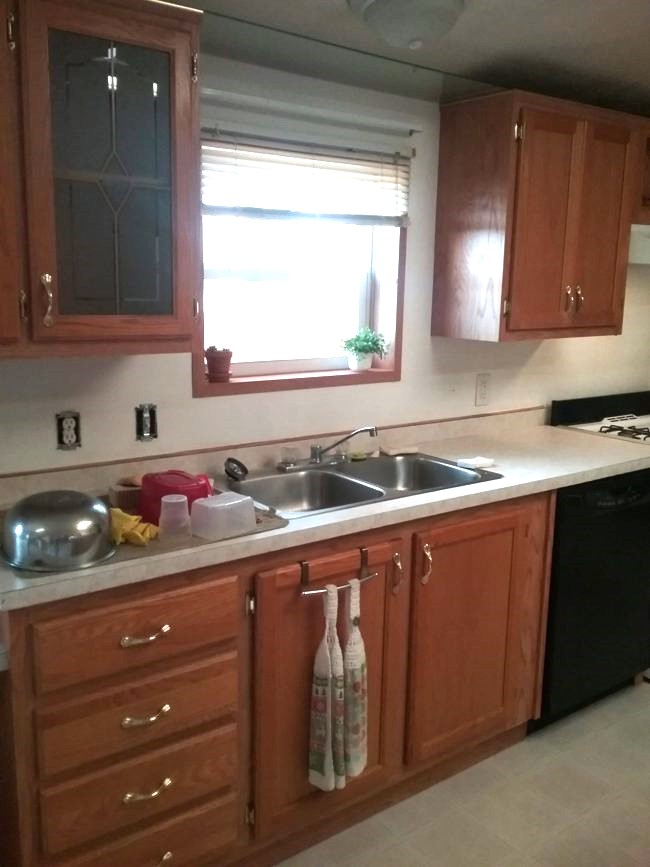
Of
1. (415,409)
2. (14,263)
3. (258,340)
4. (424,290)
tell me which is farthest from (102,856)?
(424,290)

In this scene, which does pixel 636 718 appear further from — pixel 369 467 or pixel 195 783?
pixel 195 783

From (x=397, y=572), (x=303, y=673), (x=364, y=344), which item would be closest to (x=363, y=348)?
(x=364, y=344)

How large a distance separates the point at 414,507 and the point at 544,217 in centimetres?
125

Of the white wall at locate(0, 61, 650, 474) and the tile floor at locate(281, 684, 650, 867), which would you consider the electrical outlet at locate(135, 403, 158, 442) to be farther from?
the tile floor at locate(281, 684, 650, 867)

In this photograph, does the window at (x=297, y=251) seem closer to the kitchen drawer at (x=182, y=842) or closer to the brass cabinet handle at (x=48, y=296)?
the brass cabinet handle at (x=48, y=296)

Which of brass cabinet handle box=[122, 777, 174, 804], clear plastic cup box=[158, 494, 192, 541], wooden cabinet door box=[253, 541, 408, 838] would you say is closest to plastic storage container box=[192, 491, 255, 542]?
clear plastic cup box=[158, 494, 192, 541]

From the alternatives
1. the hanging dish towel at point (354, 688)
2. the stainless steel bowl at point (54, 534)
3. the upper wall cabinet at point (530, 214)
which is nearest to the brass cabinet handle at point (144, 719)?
the stainless steel bowl at point (54, 534)

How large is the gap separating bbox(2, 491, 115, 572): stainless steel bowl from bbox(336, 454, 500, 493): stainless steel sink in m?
1.11

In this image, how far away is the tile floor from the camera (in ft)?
7.14

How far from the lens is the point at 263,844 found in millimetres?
2098

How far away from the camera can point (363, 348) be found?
112 inches

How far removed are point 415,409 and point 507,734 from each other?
1.21m

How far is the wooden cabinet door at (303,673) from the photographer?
1.97 metres

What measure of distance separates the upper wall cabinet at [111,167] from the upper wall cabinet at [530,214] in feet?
3.95
